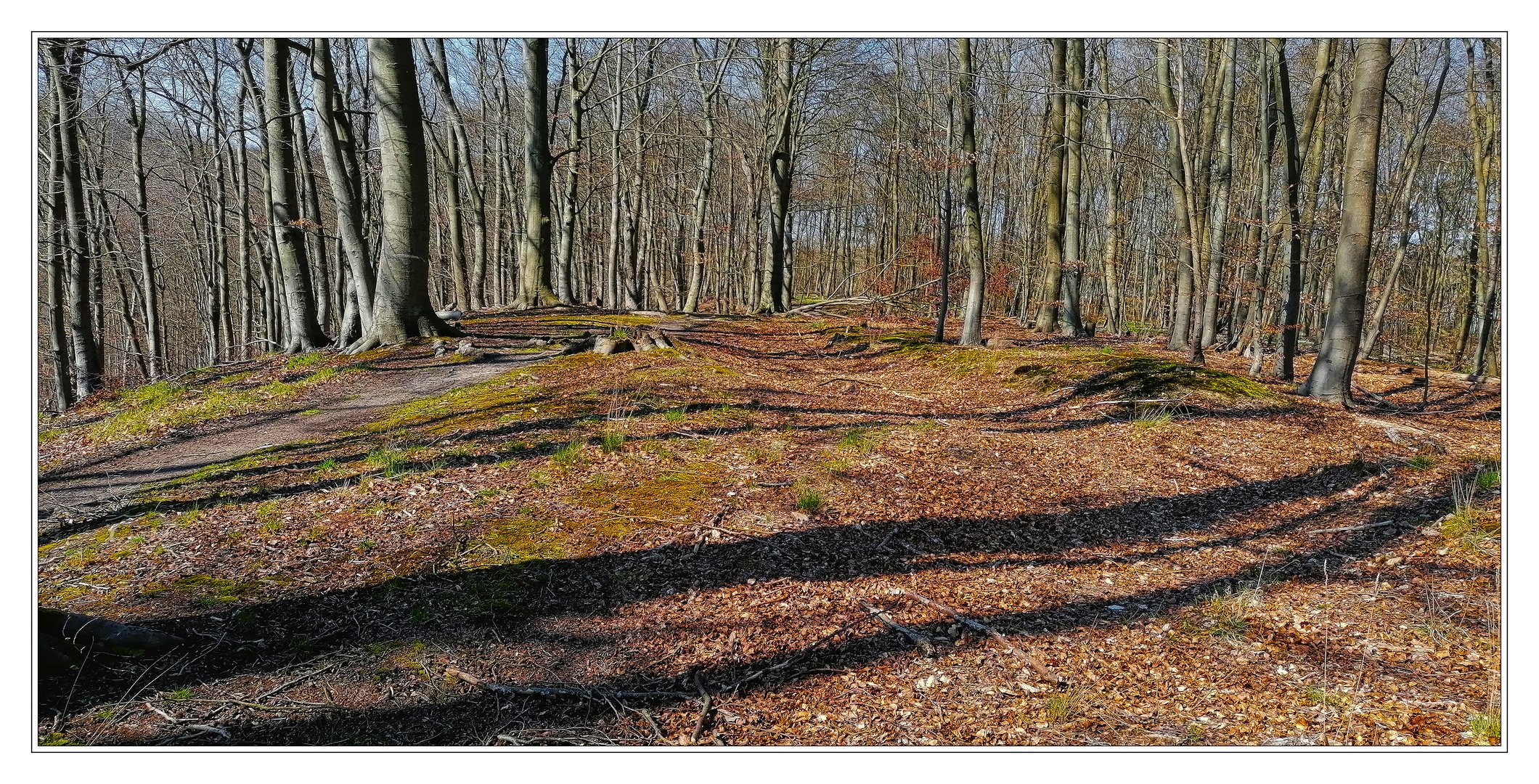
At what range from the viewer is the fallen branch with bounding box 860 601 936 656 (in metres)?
4.01

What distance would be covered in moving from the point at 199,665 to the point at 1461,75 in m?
24.2

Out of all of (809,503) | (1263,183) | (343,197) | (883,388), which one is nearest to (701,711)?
(809,503)

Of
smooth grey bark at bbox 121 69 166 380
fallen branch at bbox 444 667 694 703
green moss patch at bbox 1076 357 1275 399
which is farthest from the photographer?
smooth grey bark at bbox 121 69 166 380

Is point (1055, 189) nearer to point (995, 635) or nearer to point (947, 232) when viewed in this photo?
Result: point (947, 232)

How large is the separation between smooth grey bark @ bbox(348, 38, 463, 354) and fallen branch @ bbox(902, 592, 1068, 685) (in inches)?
389

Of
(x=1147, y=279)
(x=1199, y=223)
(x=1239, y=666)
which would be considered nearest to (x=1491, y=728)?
(x=1239, y=666)

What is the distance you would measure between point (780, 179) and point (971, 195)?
10.6 metres

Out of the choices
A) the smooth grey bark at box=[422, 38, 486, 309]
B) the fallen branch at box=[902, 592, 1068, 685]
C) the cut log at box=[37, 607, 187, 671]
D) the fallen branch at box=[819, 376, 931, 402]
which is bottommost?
the fallen branch at box=[902, 592, 1068, 685]

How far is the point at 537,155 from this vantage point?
18.0 metres

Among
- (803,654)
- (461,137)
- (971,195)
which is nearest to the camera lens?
(803,654)

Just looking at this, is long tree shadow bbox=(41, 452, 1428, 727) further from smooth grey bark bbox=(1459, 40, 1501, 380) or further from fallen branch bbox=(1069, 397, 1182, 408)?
smooth grey bark bbox=(1459, 40, 1501, 380)

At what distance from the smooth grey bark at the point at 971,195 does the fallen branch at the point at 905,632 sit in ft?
34.0

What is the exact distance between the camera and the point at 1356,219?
29.1 ft

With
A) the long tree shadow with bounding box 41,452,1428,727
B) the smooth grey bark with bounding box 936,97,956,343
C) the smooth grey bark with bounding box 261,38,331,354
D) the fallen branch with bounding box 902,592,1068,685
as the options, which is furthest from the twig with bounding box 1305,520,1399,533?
the smooth grey bark with bounding box 261,38,331,354
